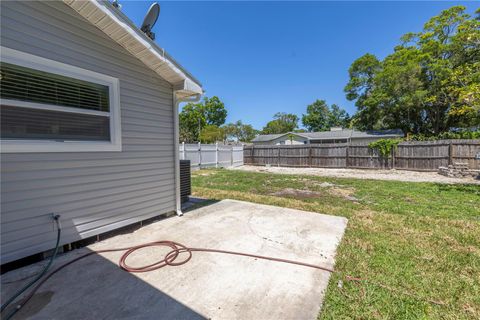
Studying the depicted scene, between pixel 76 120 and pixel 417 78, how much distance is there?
23.0m

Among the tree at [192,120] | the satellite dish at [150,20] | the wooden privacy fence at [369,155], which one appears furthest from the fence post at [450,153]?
the tree at [192,120]

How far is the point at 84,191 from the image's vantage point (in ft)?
9.10

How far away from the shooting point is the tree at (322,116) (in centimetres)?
4703

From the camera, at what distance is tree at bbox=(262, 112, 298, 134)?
174 feet

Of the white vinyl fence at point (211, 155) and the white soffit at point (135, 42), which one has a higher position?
the white soffit at point (135, 42)

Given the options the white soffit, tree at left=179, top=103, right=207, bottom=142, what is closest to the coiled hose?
the white soffit

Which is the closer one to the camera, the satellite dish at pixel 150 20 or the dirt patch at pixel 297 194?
the satellite dish at pixel 150 20

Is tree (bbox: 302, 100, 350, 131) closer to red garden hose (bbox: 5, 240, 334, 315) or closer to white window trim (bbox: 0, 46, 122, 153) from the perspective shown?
red garden hose (bbox: 5, 240, 334, 315)

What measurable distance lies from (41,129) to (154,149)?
1518 mm

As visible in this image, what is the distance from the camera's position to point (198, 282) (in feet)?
6.87

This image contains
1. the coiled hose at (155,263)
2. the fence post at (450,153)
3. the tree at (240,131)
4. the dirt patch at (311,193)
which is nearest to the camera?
the coiled hose at (155,263)

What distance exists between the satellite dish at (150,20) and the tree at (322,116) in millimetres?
47296

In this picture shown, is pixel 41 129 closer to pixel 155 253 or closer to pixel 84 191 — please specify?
pixel 84 191

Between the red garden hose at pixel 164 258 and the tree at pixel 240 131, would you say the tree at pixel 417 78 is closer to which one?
the red garden hose at pixel 164 258
